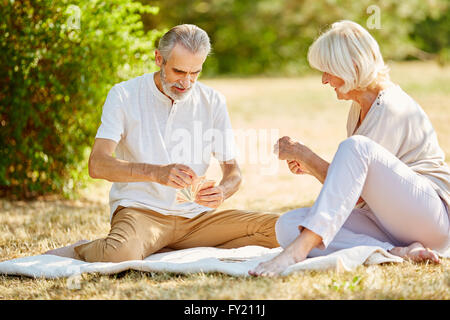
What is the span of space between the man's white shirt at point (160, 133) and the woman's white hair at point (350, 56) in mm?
924

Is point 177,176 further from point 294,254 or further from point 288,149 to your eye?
point 294,254

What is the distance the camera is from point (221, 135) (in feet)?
14.3

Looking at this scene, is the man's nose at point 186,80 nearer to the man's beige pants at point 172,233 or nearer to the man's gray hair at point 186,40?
the man's gray hair at point 186,40

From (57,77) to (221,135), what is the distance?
2.67 meters

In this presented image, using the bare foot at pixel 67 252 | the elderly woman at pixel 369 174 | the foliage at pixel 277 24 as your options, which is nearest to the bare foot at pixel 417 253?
the elderly woman at pixel 369 174

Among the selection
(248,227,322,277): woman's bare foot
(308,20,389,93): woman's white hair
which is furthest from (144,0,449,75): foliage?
(248,227,322,277): woman's bare foot

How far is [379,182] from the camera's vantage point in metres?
3.48

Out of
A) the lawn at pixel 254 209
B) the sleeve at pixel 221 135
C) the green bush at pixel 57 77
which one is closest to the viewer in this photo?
the lawn at pixel 254 209

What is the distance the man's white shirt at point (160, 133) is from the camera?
4.11 metres

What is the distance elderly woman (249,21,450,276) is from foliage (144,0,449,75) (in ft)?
48.3

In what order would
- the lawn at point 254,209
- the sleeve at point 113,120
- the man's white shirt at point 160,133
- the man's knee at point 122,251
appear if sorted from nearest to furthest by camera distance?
the lawn at point 254,209 < the man's knee at point 122,251 < the sleeve at point 113,120 < the man's white shirt at point 160,133

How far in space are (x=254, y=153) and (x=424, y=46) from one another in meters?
18.0

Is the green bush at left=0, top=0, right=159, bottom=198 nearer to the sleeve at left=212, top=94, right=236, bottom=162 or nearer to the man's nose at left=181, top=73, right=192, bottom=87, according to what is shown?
the sleeve at left=212, top=94, right=236, bottom=162
